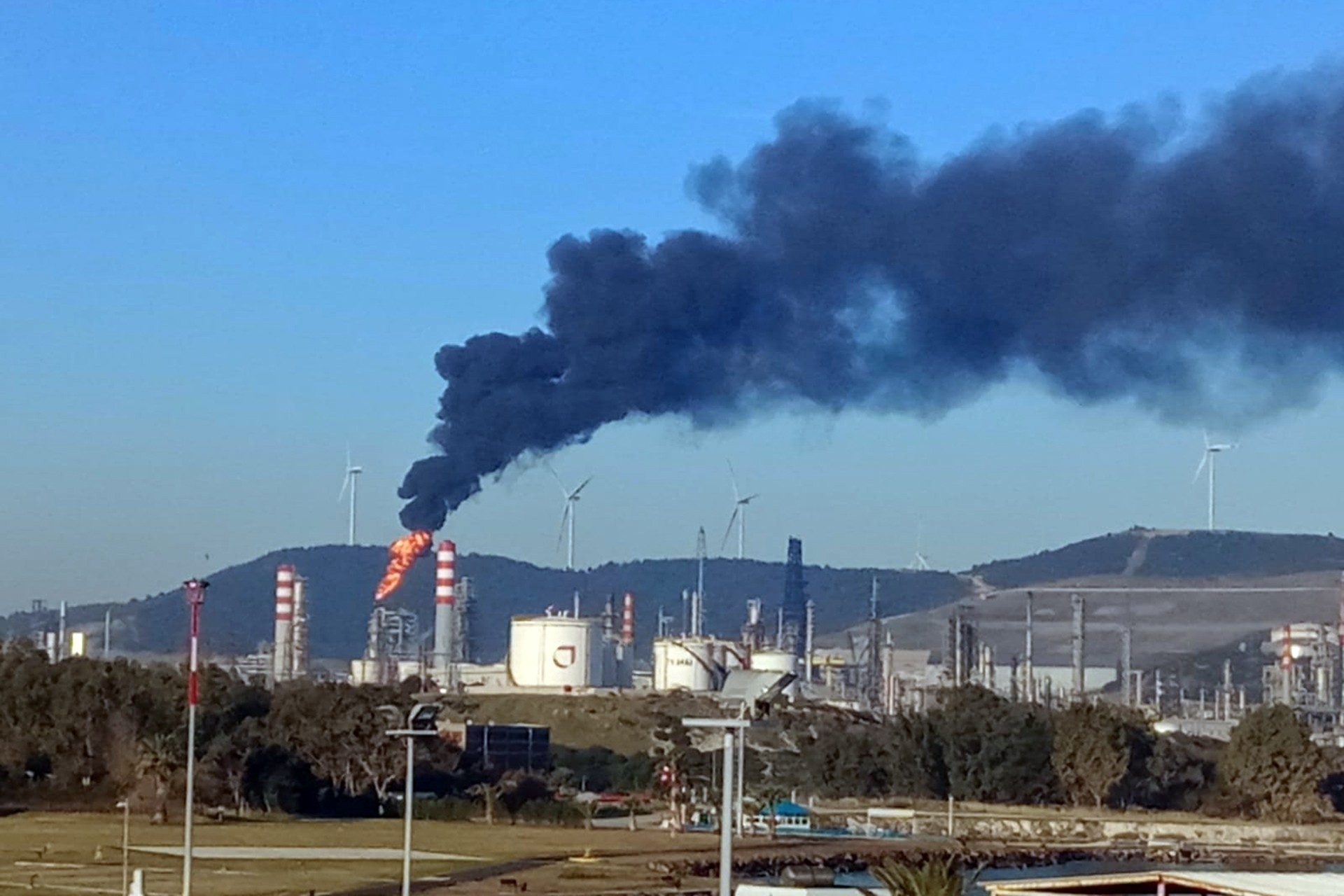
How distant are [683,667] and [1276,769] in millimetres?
62464

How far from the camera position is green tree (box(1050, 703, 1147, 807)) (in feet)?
342

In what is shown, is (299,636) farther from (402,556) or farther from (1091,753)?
(1091,753)

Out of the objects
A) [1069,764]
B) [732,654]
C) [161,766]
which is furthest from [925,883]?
[732,654]

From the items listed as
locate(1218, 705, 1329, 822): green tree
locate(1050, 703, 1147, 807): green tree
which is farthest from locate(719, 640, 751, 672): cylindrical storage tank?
locate(1218, 705, 1329, 822): green tree

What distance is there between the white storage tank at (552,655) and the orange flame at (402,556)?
13826 millimetres

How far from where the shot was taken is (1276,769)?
103000mm

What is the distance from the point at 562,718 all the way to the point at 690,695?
479 inches

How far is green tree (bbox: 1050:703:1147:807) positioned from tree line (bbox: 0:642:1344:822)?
0.34ft

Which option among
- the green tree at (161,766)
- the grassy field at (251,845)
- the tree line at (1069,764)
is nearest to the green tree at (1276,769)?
the tree line at (1069,764)

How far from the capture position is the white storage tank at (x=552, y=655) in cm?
14950

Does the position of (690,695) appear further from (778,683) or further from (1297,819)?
(778,683)

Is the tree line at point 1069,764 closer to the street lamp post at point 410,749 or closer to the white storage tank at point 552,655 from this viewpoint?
the white storage tank at point 552,655

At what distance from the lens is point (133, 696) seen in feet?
277

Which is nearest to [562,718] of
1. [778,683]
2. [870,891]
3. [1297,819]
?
[1297,819]
